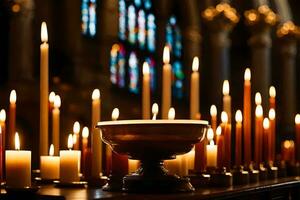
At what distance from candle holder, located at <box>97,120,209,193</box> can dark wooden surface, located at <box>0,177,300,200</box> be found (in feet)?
0.32

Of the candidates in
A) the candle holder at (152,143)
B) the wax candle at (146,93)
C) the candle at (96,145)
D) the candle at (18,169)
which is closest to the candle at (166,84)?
the wax candle at (146,93)

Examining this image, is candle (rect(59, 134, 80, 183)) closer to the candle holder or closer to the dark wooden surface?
the dark wooden surface

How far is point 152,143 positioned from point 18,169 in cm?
51

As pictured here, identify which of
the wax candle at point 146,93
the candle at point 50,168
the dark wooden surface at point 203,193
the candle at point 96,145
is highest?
the wax candle at point 146,93

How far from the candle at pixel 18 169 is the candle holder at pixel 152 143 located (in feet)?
1.23

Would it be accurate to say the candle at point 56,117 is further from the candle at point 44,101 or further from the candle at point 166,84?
the candle at point 166,84

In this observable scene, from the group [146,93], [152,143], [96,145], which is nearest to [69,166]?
[96,145]

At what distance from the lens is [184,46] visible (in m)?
17.5

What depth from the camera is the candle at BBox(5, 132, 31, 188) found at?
91.4 inches

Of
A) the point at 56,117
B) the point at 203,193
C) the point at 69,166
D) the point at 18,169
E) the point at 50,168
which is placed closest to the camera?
the point at 18,169

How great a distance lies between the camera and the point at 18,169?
234 cm

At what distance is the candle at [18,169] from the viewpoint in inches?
91.4

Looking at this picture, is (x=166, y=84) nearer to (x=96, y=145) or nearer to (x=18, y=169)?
(x=96, y=145)

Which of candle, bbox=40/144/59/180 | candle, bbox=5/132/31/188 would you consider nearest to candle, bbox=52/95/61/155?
candle, bbox=40/144/59/180
